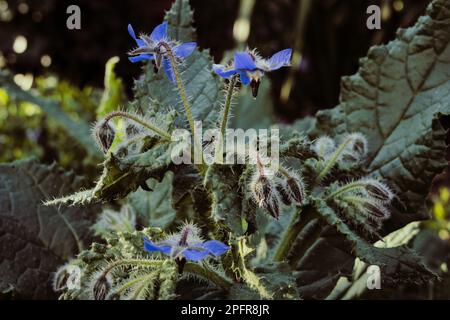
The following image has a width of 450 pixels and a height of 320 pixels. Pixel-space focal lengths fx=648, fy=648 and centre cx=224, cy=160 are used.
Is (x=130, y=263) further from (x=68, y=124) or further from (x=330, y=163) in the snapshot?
(x=68, y=124)

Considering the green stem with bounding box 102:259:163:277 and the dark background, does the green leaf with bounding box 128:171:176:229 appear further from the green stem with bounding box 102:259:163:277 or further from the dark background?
the dark background

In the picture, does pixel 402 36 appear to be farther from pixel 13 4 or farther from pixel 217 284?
pixel 13 4

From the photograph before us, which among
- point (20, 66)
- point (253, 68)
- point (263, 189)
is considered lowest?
point (263, 189)

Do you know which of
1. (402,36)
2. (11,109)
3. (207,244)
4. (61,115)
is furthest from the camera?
(11,109)

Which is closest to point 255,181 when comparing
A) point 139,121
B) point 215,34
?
point 139,121

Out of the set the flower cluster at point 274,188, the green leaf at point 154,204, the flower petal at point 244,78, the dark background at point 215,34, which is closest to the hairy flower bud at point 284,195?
the flower cluster at point 274,188

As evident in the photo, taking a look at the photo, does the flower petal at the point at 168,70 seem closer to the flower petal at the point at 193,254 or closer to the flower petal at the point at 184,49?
the flower petal at the point at 184,49
